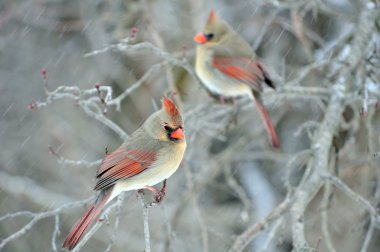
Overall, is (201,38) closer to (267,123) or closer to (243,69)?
(243,69)

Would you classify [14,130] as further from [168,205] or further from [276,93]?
[276,93]

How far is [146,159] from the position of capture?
352cm

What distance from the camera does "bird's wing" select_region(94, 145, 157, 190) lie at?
3.44 meters

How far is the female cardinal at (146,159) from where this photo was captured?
3.43m

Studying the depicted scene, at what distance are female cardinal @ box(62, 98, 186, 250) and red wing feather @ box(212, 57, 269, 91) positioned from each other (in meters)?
1.61

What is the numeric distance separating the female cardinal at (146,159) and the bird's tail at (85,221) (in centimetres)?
1

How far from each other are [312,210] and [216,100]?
2.28m

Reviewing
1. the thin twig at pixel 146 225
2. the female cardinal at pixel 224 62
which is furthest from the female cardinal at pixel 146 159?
the female cardinal at pixel 224 62

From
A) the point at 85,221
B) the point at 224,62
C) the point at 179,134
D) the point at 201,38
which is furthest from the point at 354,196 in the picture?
the point at 201,38

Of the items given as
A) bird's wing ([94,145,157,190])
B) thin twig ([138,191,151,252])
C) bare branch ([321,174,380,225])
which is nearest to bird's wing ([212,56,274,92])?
bare branch ([321,174,380,225])

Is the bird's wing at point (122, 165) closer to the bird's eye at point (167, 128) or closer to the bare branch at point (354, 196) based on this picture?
the bird's eye at point (167, 128)

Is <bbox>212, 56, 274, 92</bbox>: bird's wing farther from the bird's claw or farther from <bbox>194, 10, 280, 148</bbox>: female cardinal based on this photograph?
the bird's claw

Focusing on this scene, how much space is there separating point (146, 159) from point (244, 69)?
6.75 feet

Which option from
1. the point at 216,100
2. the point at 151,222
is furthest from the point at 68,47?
the point at 216,100
